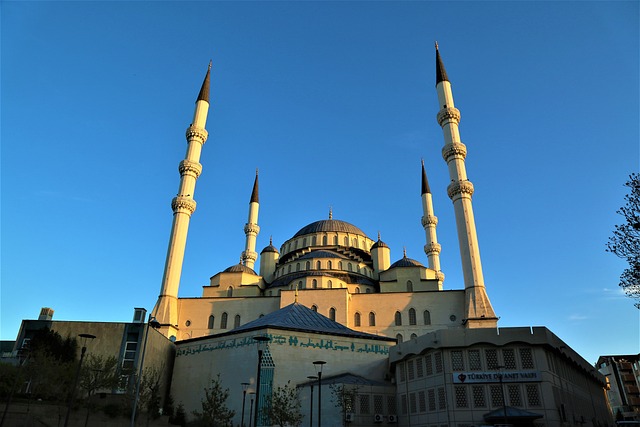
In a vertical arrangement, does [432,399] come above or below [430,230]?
below

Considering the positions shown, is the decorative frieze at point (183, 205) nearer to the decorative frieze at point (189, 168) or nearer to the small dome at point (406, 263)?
the decorative frieze at point (189, 168)

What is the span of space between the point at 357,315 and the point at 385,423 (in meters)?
15.7

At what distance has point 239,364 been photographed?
84.4 feet

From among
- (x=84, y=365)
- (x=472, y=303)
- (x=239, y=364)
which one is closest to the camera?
(x=84, y=365)

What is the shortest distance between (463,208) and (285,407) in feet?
75.6

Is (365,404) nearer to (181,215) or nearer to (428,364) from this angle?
(428,364)

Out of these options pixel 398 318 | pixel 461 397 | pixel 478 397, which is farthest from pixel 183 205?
pixel 478 397

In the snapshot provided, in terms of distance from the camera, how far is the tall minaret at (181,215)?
36.2 m

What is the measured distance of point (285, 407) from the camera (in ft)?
72.5

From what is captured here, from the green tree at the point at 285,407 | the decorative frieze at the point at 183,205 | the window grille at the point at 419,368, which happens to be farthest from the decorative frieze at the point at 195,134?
the window grille at the point at 419,368

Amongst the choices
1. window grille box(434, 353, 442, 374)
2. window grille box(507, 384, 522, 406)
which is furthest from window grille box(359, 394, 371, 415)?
window grille box(507, 384, 522, 406)

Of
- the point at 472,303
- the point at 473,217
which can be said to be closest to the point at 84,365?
the point at 472,303

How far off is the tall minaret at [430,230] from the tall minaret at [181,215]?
25.0m

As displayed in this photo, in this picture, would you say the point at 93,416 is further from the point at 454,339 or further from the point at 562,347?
the point at 562,347
